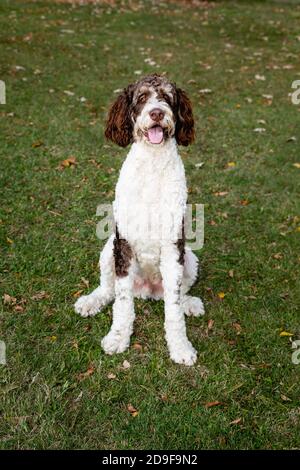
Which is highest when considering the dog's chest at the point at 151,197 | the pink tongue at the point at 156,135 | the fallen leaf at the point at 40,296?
the pink tongue at the point at 156,135

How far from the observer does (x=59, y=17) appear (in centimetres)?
1495

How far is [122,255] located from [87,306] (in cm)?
81

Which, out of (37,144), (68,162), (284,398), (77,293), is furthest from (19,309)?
(37,144)

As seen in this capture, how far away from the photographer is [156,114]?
143 inches

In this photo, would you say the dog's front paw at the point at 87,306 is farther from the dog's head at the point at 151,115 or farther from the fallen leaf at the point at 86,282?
the dog's head at the point at 151,115

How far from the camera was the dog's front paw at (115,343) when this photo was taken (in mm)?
4211

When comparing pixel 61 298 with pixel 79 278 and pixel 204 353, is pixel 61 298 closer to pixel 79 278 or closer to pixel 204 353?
pixel 79 278

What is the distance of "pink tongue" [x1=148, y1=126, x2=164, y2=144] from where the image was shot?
3703 millimetres

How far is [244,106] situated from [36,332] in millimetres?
7066

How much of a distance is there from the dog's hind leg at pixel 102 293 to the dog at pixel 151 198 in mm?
257

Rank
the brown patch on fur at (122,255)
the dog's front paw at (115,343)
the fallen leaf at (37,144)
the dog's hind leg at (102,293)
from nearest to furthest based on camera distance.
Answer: the brown patch on fur at (122,255)
the dog's front paw at (115,343)
the dog's hind leg at (102,293)
the fallen leaf at (37,144)

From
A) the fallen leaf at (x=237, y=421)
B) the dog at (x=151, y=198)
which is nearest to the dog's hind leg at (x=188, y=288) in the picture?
the dog at (x=151, y=198)

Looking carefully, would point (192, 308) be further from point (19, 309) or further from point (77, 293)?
point (19, 309)

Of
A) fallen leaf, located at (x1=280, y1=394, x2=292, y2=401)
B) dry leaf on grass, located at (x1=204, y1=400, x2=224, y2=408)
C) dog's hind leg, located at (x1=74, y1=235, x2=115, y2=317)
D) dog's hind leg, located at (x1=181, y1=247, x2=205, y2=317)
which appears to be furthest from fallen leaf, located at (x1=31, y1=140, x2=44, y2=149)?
fallen leaf, located at (x1=280, y1=394, x2=292, y2=401)
